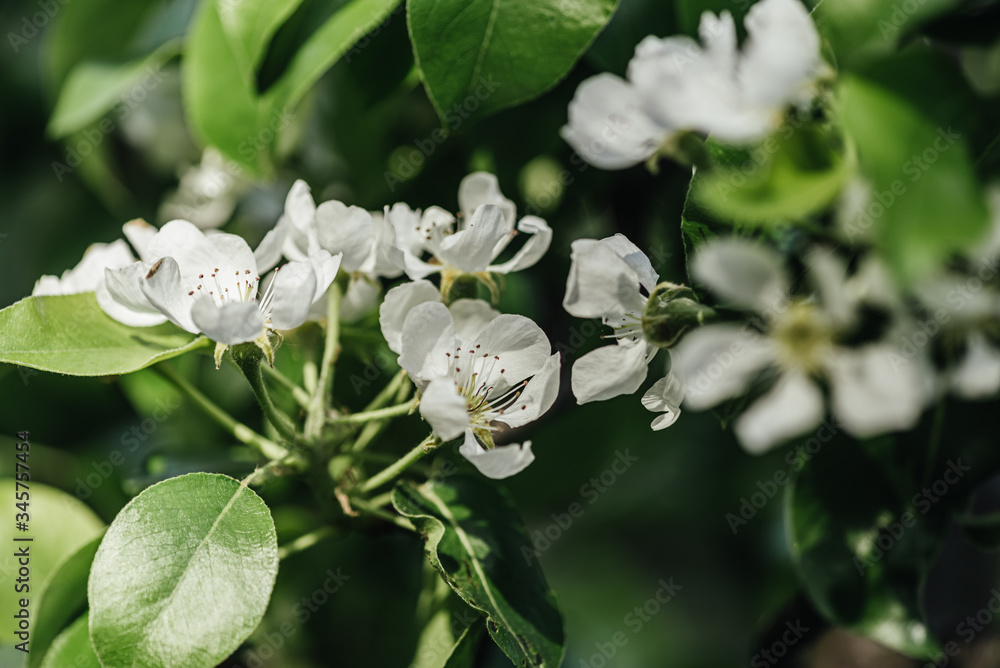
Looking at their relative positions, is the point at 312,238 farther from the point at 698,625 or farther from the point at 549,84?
the point at 698,625

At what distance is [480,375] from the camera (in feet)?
2.58

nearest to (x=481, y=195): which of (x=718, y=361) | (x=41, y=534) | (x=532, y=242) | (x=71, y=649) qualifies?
(x=532, y=242)

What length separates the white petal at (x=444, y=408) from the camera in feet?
2.05

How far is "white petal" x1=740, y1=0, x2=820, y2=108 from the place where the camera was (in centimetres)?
47

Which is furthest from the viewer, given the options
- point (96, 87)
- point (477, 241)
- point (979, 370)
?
point (96, 87)

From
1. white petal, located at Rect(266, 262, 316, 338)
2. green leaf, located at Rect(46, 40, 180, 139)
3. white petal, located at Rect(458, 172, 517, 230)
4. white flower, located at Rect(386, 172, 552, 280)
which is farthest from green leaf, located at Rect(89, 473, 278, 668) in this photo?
green leaf, located at Rect(46, 40, 180, 139)

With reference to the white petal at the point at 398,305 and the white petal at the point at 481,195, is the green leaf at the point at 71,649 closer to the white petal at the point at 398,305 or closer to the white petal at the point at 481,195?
the white petal at the point at 398,305

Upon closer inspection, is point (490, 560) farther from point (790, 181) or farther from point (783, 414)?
point (790, 181)

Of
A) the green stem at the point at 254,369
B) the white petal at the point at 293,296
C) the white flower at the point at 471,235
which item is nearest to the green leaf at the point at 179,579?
the green stem at the point at 254,369

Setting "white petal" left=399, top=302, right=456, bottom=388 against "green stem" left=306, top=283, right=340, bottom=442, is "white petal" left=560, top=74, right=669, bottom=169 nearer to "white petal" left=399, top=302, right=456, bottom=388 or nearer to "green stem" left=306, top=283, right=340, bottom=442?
"white petal" left=399, top=302, right=456, bottom=388

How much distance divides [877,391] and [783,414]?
0.06 metres

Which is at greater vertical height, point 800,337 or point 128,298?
point 128,298

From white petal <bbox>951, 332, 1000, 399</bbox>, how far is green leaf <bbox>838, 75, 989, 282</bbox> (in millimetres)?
145

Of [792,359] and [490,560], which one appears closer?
[792,359]
